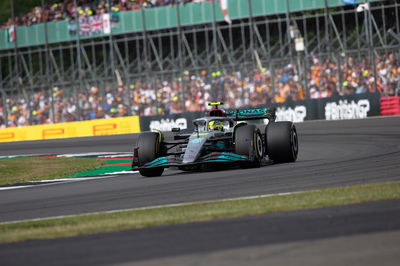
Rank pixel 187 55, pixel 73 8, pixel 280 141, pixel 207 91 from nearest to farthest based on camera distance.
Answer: pixel 280 141 < pixel 207 91 < pixel 187 55 < pixel 73 8

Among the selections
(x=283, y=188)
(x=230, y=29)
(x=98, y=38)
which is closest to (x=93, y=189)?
(x=283, y=188)

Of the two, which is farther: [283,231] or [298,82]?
[298,82]

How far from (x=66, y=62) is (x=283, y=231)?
39615mm

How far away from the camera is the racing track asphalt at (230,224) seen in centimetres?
651

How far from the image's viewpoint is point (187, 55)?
4153cm

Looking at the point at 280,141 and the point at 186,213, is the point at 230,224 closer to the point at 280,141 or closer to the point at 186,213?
the point at 186,213

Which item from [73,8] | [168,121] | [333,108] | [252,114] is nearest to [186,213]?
[252,114]

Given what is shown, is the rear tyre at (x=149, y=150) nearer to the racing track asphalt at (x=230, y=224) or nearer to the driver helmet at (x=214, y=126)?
the racing track asphalt at (x=230, y=224)

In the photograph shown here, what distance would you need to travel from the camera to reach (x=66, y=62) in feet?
151

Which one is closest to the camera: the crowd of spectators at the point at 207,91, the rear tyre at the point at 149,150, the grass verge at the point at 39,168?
the rear tyre at the point at 149,150

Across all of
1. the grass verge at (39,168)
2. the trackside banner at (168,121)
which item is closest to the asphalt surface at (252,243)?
the grass verge at (39,168)

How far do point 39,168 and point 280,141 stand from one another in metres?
8.15

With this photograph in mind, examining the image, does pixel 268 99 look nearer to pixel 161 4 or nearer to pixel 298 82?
pixel 298 82

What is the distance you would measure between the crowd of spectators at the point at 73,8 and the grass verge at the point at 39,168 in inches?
689
